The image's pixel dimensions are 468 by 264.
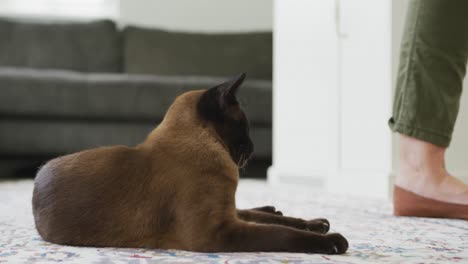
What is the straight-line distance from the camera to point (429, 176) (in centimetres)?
149

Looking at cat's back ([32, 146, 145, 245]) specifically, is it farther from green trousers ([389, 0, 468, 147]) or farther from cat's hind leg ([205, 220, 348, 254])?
green trousers ([389, 0, 468, 147])

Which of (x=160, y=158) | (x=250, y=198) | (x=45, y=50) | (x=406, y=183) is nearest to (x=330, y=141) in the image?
(x=250, y=198)

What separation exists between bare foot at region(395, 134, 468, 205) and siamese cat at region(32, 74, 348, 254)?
58cm

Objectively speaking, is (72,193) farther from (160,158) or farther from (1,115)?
(1,115)

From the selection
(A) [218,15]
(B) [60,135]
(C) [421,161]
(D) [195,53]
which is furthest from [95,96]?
(C) [421,161]

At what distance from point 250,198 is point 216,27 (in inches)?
96.7

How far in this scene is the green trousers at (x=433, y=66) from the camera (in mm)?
1427

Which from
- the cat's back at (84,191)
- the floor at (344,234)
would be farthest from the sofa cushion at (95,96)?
the cat's back at (84,191)

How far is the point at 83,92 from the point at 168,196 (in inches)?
81.7

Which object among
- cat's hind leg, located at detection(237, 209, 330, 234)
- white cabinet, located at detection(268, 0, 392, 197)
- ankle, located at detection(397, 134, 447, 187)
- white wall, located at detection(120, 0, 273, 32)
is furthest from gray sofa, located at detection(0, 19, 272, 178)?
cat's hind leg, located at detection(237, 209, 330, 234)

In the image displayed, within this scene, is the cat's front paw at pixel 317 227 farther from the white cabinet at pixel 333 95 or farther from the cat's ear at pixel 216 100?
the white cabinet at pixel 333 95

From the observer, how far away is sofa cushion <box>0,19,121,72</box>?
3613 millimetres

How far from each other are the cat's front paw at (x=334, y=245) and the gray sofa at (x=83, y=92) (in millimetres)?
2081

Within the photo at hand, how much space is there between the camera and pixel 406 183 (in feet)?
4.99
